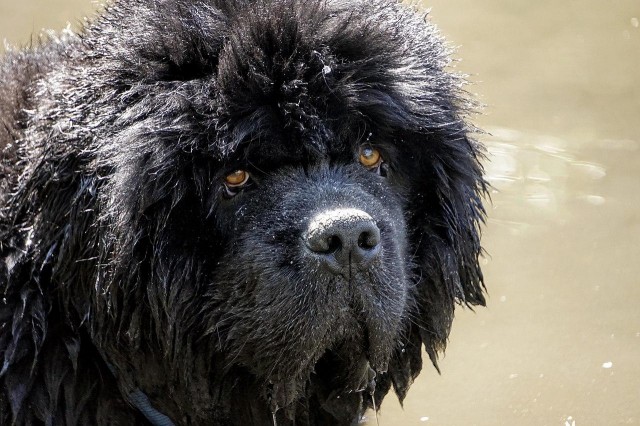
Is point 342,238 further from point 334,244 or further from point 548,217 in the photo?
point 548,217

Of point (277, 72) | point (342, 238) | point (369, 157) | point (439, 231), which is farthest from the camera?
point (439, 231)

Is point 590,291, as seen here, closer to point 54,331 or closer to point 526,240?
point 526,240

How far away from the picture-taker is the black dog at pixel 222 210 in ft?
10.4

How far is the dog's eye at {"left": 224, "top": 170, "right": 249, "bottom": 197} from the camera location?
327 centimetres

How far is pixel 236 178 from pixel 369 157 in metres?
0.45

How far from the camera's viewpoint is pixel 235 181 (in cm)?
327

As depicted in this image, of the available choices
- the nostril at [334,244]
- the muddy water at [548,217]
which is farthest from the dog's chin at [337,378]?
the muddy water at [548,217]

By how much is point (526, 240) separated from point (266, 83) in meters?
2.52

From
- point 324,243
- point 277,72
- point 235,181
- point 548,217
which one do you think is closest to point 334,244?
point 324,243

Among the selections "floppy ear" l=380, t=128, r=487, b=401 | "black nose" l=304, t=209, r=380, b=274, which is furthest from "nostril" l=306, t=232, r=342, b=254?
"floppy ear" l=380, t=128, r=487, b=401

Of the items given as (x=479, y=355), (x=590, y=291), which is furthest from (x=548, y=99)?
(x=479, y=355)

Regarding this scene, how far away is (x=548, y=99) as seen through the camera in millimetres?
6262

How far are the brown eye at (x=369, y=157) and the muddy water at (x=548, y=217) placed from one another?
4.60 ft

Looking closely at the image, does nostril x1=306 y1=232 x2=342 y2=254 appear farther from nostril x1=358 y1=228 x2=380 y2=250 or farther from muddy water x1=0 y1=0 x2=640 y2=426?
muddy water x1=0 y1=0 x2=640 y2=426
